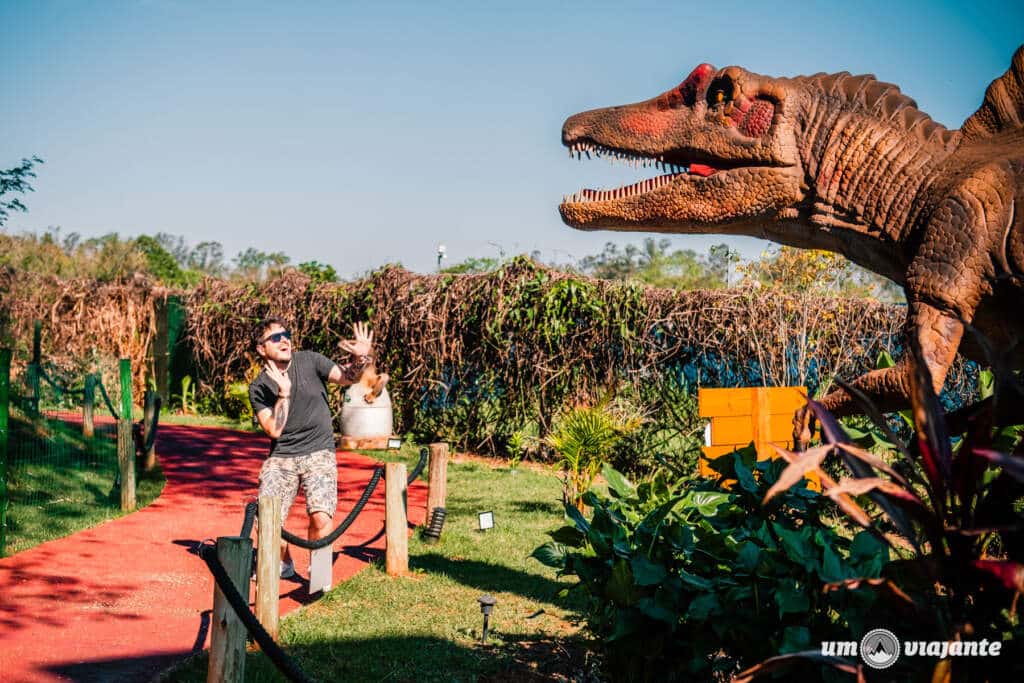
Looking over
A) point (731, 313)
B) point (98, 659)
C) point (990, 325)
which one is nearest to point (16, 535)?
point (98, 659)

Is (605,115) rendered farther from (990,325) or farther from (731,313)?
(731,313)

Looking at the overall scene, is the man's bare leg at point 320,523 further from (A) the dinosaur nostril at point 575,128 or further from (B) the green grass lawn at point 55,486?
(A) the dinosaur nostril at point 575,128

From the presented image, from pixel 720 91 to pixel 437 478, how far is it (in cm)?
496

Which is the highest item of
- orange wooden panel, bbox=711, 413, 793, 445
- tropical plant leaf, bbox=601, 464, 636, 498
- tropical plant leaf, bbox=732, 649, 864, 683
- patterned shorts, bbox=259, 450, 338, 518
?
orange wooden panel, bbox=711, 413, 793, 445

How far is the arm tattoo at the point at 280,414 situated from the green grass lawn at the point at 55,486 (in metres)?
2.86

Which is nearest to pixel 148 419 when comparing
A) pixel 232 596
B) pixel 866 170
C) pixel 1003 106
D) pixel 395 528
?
pixel 395 528

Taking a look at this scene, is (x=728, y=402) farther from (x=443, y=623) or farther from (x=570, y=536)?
(x=570, y=536)

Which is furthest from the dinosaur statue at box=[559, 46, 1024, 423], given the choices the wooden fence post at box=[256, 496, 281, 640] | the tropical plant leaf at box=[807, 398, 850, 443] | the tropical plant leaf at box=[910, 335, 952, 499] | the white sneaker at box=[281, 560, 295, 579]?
the white sneaker at box=[281, 560, 295, 579]

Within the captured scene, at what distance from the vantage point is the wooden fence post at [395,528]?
6398 millimetres

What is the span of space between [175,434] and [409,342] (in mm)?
4178

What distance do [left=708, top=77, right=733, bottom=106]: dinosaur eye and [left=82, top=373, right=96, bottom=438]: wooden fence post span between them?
8076 mm

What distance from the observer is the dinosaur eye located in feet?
11.4

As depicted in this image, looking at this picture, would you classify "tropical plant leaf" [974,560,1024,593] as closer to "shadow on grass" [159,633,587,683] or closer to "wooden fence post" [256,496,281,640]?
"shadow on grass" [159,633,587,683]

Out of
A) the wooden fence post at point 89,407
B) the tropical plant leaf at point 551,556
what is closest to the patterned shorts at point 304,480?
the tropical plant leaf at point 551,556
